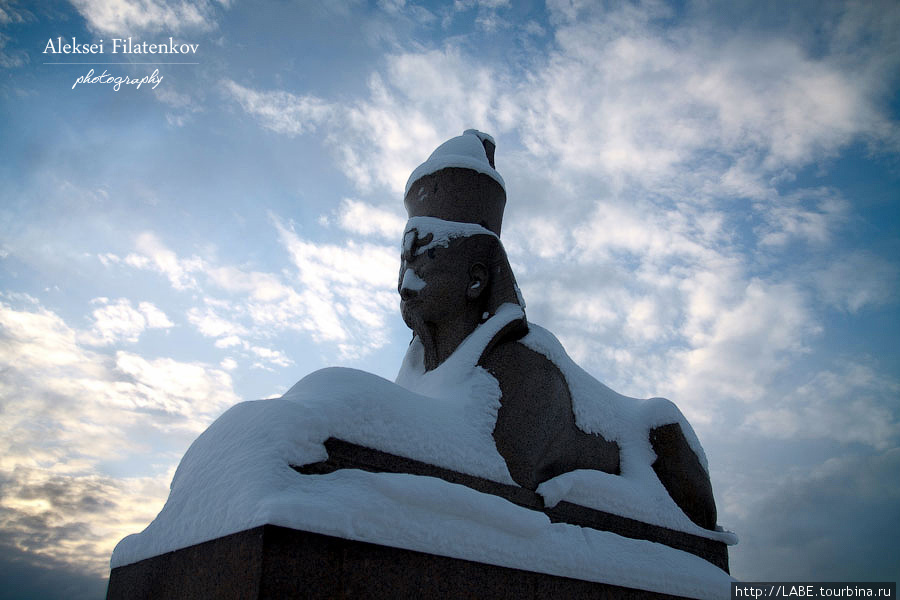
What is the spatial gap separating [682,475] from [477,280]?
76.9 inches

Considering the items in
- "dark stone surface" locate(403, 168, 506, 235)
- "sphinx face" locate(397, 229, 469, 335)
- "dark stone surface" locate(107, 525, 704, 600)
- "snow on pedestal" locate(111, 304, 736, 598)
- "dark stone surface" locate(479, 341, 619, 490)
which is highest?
"dark stone surface" locate(403, 168, 506, 235)

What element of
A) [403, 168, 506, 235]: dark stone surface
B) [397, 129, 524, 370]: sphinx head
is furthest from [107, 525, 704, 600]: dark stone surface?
[403, 168, 506, 235]: dark stone surface

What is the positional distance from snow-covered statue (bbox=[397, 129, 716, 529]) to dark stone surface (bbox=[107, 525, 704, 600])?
0.87m

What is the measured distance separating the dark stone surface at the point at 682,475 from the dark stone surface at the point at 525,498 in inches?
7.7

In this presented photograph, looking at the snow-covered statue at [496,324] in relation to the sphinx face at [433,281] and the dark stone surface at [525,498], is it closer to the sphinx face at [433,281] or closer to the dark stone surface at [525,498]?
the sphinx face at [433,281]

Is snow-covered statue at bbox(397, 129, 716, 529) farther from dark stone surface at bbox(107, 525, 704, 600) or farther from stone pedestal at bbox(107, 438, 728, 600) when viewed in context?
dark stone surface at bbox(107, 525, 704, 600)

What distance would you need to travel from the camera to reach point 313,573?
7.86ft

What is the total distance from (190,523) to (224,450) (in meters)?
0.33

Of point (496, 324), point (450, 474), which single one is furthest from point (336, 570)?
point (496, 324)

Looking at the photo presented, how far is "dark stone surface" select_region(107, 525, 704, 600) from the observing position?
7.61ft

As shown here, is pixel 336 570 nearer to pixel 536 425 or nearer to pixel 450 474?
pixel 450 474

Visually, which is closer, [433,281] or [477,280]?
[433,281]

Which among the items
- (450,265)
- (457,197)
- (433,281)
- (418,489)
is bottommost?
(418,489)

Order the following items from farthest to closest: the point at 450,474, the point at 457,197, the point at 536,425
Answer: the point at 457,197
the point at 536,425
the point at 450,474
